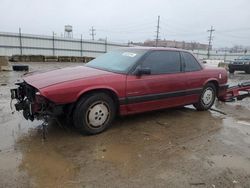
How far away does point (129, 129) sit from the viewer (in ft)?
15.1

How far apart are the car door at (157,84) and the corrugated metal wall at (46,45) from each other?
24.6 m

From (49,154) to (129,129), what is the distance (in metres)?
1.61

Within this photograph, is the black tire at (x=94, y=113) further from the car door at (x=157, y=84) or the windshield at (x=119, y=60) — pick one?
the windshield at (x=119, y=60)

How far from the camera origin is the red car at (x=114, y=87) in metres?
3.88

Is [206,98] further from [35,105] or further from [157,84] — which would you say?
[35,105]

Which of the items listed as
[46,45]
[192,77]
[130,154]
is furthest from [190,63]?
[46,45]

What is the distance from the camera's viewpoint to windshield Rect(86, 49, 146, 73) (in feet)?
15.3

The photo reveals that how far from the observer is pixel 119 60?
494 cm

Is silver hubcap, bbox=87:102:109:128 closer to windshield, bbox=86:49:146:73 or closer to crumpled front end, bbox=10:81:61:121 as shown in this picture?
crumpled front end, bbox=10:81:61:121

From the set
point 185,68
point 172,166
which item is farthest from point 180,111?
point 172,166

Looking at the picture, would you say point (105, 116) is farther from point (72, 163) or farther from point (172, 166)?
point (172, 166)

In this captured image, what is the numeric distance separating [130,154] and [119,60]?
80.9 inches

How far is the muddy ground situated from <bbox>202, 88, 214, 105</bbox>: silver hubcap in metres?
0.81

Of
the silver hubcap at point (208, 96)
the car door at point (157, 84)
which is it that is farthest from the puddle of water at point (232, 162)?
the silver hubcap at point (208, 96)
